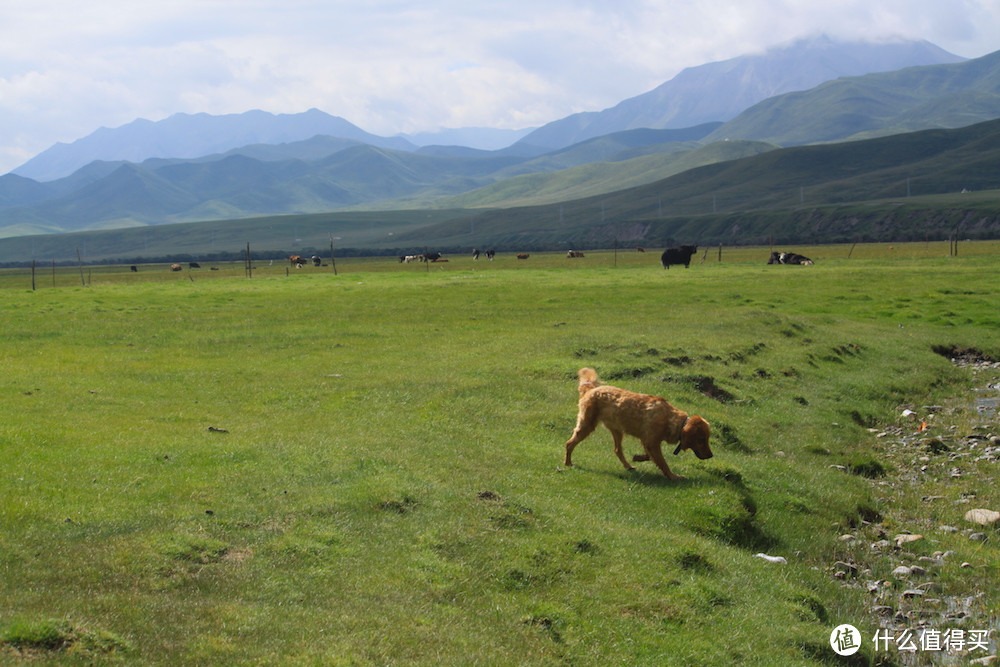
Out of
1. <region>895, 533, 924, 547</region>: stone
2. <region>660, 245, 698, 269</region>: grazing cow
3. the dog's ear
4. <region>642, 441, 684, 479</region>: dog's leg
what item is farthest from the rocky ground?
<region>660, 245, 698, 269</region>: grazing cow

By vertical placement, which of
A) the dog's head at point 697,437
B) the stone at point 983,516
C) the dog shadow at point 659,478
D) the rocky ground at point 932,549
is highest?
the dog's head at point 697,437

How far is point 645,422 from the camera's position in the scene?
13.5m

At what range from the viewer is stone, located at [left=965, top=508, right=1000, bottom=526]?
1461cm

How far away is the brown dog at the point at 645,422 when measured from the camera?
1337cm

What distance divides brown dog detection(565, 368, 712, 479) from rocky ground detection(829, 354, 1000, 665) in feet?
9.48

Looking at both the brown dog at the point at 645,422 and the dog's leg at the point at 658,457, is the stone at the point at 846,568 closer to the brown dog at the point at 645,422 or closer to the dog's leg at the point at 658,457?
the brown dog at the point at 645,422

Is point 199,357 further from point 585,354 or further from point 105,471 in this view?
point 105,471

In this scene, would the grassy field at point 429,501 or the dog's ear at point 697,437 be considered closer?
the grassy field at point 429,501

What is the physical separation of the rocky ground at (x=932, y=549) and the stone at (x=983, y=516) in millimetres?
17

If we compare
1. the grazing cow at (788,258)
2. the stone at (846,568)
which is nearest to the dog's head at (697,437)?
the stone at (846,568)

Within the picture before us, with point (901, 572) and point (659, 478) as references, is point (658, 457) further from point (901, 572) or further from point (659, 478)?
point (901, 572)

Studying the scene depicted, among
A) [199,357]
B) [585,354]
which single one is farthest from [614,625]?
[199,357]

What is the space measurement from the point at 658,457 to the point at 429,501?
4029 mm

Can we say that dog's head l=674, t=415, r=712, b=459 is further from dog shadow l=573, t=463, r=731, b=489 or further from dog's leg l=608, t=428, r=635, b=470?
dog's leg l=608, t=428, r=635, b=470
